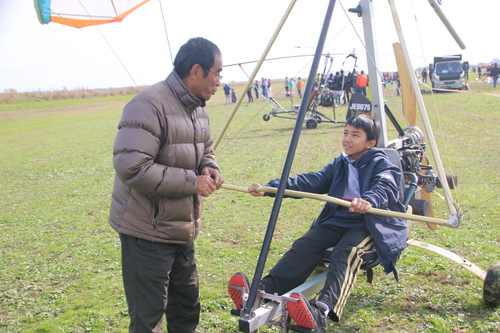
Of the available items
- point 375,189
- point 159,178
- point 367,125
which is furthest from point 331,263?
point 159,178

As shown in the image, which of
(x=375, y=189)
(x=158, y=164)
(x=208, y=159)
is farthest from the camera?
(x=375, y=189)

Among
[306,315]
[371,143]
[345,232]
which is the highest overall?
[371,143]

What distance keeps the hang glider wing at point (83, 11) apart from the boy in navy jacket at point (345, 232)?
6.32ft

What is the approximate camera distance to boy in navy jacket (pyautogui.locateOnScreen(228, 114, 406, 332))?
9.07 ft

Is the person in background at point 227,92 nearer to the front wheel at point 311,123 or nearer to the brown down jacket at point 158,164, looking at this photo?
the front wheel at point 311,123

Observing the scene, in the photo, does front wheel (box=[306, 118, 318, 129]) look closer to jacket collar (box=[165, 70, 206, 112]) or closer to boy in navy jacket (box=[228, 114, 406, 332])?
boy in navy jacket (box=[228, 114, 406, 332])

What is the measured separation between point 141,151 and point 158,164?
0.15 meters

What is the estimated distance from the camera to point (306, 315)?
2494 mm

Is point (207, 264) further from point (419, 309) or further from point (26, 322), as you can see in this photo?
Answer: point (419, 309)

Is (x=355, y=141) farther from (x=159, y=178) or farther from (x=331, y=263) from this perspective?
(x=159, y=178)

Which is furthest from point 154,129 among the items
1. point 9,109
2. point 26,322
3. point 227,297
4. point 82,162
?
point 9,109

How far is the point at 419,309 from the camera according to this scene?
3.53 metres

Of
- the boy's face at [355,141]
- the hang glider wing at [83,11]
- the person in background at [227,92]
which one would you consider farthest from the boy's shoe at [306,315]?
the person in background at [227,92]

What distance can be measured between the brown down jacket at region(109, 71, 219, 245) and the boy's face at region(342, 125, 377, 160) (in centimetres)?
147
